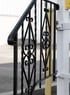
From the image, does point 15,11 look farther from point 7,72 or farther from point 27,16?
point 27,16

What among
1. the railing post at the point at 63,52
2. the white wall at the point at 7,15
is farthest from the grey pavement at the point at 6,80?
the white wall at the point at 7,15

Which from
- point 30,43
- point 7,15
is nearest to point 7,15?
point 7,15

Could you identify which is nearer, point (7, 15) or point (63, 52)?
point (63, 52)

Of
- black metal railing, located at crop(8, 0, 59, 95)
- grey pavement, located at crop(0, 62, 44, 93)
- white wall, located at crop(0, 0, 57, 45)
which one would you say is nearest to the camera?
black metal railing, located at crop(8, 0, 59, 95)

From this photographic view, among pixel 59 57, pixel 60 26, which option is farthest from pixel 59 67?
pixel 60 26

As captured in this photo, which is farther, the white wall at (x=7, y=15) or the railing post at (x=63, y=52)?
the white wall at (x=7, y=15)

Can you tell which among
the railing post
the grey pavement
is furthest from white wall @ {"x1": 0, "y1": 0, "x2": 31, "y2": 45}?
the railing post

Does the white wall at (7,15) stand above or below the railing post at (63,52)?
above

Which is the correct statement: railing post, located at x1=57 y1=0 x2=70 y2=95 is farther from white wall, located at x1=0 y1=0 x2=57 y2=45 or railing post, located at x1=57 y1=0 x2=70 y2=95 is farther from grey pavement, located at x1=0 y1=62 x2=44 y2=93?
white wall, located at x1=0 y1=0 x2=57 y2=45

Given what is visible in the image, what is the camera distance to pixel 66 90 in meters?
3.84

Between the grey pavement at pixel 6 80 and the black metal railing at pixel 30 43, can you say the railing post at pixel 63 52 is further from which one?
the grey pavement at pixel 6 80

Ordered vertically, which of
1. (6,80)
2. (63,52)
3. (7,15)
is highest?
(7,15)

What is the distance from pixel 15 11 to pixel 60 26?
19310mm

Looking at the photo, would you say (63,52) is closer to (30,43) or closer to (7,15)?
(30,43)
